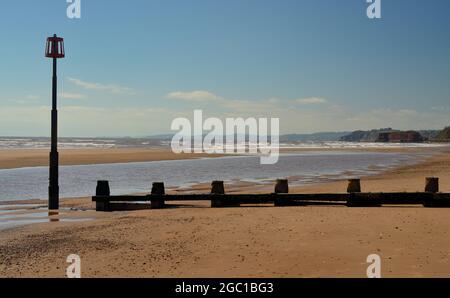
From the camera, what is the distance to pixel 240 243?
379 inches

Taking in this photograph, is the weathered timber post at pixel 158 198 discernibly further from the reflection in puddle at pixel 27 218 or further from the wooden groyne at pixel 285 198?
the reflection in puddle at pixel 27 218

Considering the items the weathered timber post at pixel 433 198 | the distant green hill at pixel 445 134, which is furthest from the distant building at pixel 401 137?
the weathered timber post at pixel 433 198

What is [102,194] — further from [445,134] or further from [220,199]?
[445,134]

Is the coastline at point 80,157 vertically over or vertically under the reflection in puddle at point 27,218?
over

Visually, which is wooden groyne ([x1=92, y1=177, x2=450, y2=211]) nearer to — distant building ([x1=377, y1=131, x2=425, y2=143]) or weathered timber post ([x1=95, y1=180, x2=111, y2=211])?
weathered timber post ([x1=95, y1=180, x2=111, y2=211])

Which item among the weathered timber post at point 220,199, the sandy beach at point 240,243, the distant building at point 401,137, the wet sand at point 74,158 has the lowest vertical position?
the sandy beach at point 240,243

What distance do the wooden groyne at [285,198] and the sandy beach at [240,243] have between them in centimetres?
52

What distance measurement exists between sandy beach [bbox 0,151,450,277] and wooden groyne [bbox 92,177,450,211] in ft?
1.72

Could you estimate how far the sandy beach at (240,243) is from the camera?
777cm

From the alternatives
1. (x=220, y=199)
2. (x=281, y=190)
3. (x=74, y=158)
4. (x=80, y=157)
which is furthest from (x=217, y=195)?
(x=80, y=157)

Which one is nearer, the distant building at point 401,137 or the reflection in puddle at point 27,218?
the reflection in puddle at point 27,218

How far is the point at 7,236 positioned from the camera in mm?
11164
